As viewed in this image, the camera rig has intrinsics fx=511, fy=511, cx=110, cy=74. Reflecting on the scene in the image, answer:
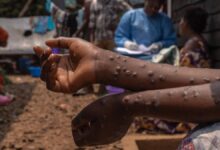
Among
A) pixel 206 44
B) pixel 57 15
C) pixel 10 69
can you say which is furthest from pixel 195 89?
pixel 10 69

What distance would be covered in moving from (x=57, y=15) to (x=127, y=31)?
14.3 feet

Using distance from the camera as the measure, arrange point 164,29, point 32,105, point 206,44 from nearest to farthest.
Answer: point 206,44
point 164,29
point 32,105

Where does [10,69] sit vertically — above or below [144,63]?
below

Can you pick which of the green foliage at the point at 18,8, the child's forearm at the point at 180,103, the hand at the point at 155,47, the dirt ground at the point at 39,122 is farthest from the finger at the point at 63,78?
the green foliage at the point at 18,8

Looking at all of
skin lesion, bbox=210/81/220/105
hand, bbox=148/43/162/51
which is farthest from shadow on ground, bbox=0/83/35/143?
skin lesion, bbox=210/81/220/105

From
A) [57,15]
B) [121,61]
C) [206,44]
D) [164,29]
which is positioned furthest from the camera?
[57,15]

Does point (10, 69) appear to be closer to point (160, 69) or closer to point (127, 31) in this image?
point (127, 31)

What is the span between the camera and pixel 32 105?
6.32 metres

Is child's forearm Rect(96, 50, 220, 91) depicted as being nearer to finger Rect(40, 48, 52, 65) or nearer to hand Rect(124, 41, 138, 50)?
finger Rect(40, 48, 52, 65)

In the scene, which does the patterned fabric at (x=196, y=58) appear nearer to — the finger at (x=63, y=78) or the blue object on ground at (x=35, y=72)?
the finger at (x=63, y=78)

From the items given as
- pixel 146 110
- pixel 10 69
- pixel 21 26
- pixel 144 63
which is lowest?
pixel 10 69

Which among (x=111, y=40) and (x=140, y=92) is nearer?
(x=140, y=92)

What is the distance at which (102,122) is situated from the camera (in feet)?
6.24

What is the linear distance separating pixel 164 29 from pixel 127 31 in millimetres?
346
